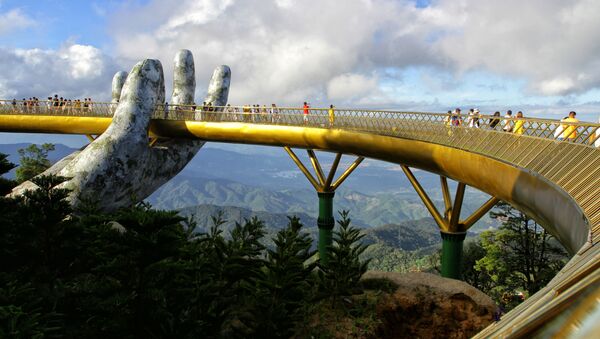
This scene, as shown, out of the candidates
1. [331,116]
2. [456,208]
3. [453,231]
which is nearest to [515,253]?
[453,231]

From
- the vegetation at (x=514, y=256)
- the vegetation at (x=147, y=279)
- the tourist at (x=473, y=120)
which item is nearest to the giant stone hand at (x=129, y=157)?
the vegetation at (x=147, y=279)

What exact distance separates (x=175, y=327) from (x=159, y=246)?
4.48 ft

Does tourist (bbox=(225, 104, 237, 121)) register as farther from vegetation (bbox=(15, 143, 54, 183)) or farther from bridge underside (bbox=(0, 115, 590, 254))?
vegetation (bbox=(15, 143, 54, 183))

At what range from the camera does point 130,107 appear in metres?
23.5

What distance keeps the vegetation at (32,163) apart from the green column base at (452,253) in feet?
123

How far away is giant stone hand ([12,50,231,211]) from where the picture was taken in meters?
20.9

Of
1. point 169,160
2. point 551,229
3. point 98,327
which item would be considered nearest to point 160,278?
point 98,327

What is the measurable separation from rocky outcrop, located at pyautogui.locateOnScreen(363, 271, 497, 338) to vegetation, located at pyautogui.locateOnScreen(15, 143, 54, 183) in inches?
1494

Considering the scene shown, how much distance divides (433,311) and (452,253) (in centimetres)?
330

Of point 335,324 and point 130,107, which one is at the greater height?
point 130,107

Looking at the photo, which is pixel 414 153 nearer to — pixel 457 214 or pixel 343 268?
pixel 457 214

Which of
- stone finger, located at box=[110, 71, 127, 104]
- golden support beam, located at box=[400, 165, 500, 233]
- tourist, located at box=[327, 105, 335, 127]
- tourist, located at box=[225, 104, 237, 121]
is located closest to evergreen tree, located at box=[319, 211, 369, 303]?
golden support beam, located at box=[400, 165, 500, 233]

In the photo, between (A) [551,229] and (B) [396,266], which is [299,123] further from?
(B) [396,266]

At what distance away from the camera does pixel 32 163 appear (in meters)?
45.0
